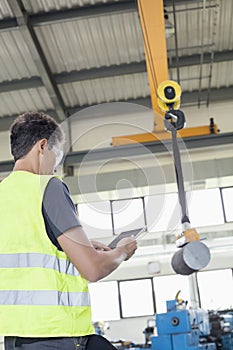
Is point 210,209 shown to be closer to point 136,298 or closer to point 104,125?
point 136,298

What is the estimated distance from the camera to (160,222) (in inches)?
→ 46.3

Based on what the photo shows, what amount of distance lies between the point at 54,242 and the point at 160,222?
11.9 inches

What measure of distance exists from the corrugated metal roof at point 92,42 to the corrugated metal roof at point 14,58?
222mm

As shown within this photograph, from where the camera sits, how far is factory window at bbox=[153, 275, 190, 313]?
336 inches

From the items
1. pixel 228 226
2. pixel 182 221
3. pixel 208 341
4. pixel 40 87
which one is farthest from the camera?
pixel 228 226

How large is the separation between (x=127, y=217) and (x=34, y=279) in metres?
0.28

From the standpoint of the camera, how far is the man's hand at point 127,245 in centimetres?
106

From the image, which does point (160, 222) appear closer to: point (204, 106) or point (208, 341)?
point (208, 341)

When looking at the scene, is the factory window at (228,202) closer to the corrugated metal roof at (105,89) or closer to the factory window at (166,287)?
the factory window at (166,287)

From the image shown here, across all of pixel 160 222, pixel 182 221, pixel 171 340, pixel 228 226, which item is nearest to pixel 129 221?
pixel 160 222

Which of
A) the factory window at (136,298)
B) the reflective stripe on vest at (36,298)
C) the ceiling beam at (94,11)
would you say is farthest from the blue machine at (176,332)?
the reflective stripe on vest at (36,298)

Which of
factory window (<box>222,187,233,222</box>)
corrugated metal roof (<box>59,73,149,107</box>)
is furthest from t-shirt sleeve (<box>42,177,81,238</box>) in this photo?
factory window (<box>222,187,233,222</box>)

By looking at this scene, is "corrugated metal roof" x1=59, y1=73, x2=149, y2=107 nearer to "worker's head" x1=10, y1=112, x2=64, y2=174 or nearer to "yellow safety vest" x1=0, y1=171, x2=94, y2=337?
"worker's head" x1=10, y1=112, x2=64, y2=174

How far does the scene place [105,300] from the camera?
8672 mm
